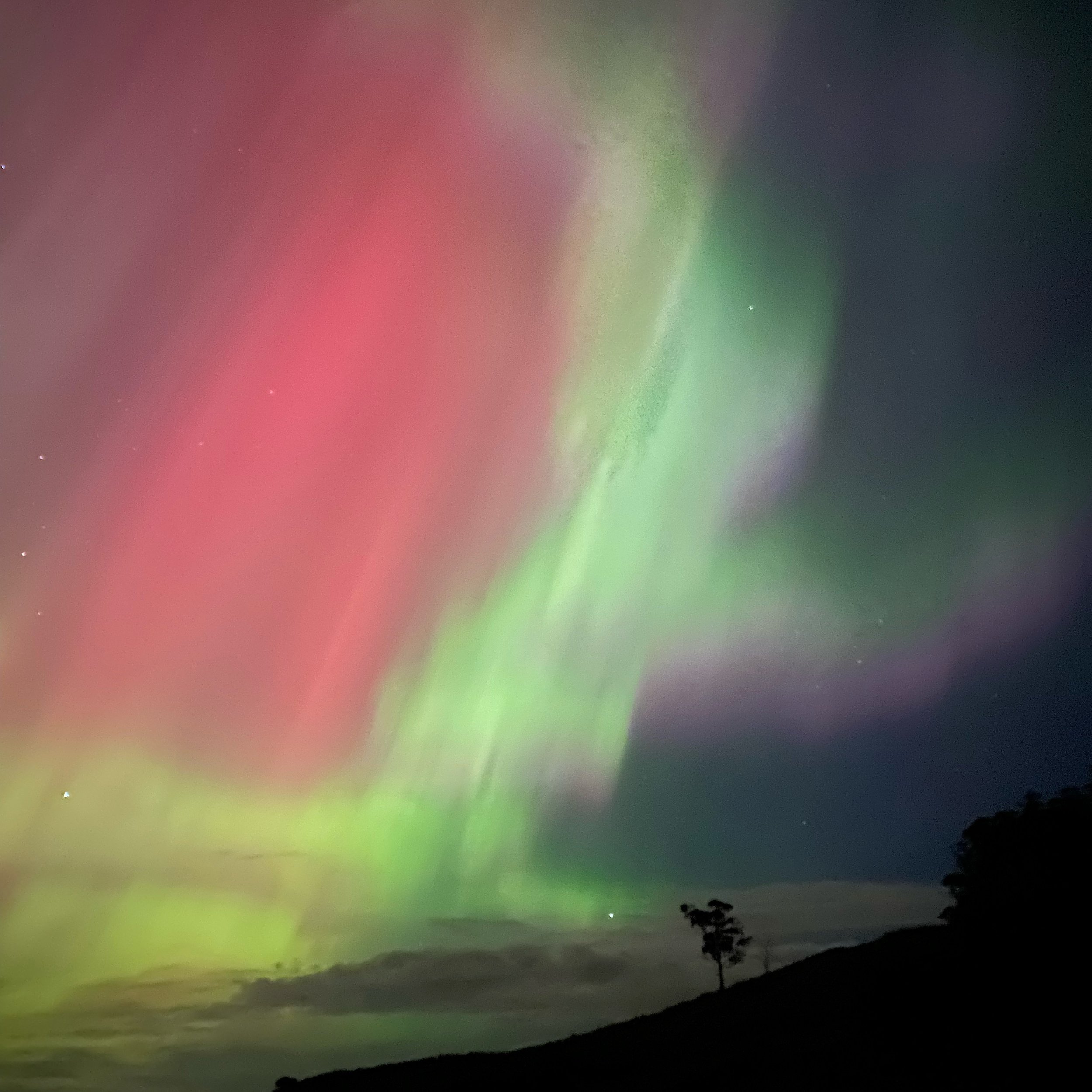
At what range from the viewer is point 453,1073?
219 ft

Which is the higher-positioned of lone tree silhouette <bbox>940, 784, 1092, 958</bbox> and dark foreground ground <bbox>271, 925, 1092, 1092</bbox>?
lone tree silhouette <bbox>940, 784, 1092, 958</bbox>

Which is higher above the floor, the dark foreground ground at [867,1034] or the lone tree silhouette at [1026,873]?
the lone tree silhouette at [1026,873]

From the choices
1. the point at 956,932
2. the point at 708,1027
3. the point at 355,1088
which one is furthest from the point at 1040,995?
the point at 355,1088

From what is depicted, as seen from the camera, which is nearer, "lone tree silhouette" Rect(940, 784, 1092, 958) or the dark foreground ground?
the dark foreground ground

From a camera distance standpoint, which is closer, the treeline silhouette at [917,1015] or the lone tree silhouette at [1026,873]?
the treeline silhouette at [917,1015]

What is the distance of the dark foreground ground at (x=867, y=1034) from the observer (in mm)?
40875

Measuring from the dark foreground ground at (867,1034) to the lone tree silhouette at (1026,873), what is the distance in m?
2.61

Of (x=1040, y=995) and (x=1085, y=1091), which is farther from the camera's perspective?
(x=1040, y=995)

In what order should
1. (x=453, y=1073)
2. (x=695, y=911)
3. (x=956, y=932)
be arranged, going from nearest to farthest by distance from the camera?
(x=956, y=932)
(x=453, y=1073)
(x=695, y=911)

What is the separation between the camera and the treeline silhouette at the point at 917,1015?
137ft

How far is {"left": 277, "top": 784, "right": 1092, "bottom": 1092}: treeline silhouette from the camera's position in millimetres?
41719

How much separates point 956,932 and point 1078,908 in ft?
20.3

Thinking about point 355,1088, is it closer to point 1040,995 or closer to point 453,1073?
point 453,1073

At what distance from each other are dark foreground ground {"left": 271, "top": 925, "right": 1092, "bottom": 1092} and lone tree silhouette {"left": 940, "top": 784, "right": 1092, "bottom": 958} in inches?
103
